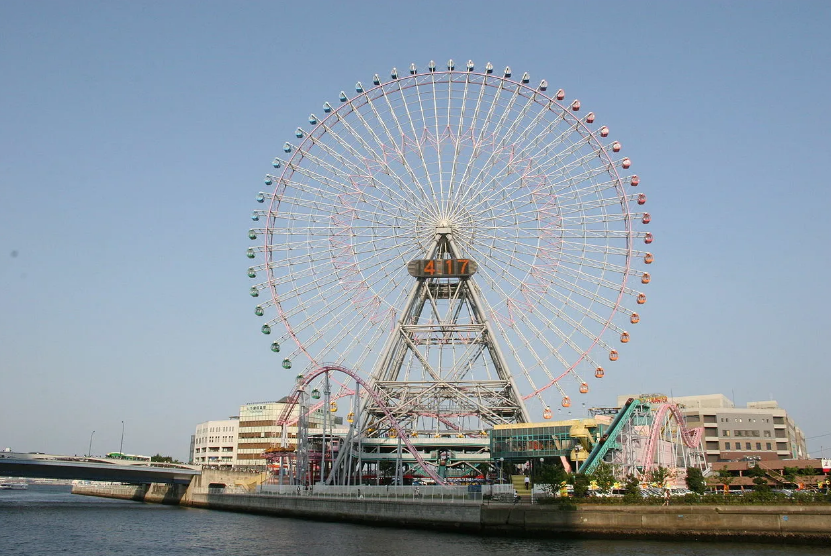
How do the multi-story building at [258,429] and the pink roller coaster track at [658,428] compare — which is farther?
the multi-story building at [258,429]

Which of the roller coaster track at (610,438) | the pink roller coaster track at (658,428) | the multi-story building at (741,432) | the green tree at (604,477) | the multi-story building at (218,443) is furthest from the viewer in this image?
the multi-story building at (218,443)

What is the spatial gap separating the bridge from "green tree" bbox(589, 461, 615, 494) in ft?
196

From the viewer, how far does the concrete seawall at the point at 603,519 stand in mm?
53844

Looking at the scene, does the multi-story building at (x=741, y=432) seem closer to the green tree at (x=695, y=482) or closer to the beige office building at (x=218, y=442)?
the green tree at (x=695, y=482)

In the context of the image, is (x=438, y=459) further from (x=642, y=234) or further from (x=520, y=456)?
(x=642, y=234)

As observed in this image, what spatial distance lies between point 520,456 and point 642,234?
2471 centimetres

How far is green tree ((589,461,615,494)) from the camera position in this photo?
65.1m

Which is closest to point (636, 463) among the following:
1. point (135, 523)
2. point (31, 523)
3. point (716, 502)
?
point (716, 502)

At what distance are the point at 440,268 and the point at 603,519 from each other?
3405cm

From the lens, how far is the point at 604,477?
6581cm

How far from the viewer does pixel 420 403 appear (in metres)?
87.0

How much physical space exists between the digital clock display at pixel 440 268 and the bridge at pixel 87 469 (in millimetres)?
45392

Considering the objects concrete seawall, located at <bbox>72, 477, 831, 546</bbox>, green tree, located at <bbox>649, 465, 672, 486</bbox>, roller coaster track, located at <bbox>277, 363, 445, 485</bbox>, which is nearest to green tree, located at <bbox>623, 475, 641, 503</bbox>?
concrete seawall, located at <bbox>72, 477, 831, 546</bbox>

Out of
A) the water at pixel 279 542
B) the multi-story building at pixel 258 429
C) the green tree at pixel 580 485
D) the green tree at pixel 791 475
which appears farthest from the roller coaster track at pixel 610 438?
the multi-story building at pixel 258 429
